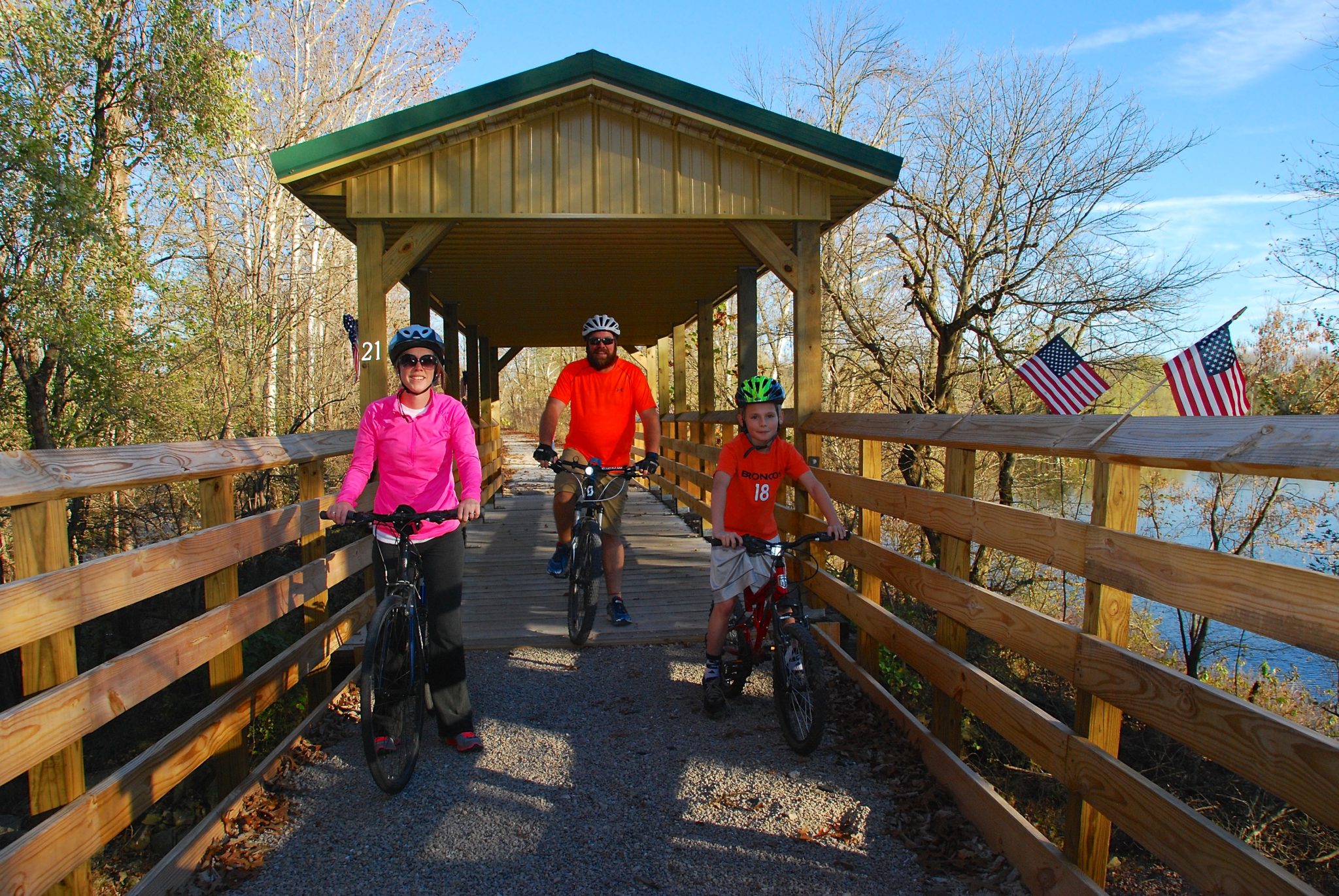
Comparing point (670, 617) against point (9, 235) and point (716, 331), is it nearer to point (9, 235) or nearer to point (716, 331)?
point (9, 235)

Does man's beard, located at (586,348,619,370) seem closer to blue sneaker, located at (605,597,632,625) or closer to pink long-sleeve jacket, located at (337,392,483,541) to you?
blue sneaker, located at (605,597,632,625)

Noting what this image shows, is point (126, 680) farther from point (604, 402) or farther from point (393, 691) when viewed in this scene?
point (604, 402)

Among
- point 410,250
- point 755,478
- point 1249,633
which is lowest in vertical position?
point 1249,633

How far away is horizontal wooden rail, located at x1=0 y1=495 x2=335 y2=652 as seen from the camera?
2.12m

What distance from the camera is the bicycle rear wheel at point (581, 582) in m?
5.48

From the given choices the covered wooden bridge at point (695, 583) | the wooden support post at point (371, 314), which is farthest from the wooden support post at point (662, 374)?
the wooden support post at point (371, 314)

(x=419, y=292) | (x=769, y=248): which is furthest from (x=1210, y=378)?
(x=419, y=292)

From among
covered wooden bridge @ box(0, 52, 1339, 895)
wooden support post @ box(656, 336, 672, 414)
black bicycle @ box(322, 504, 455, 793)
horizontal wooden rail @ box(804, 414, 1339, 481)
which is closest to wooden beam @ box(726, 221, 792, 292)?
covered wooden bridge @ box(0, 52, 1339, 895)

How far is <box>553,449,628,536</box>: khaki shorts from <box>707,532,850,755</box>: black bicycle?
155cm

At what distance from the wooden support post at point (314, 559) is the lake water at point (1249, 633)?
977cm

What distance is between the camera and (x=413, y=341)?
3.82 metres

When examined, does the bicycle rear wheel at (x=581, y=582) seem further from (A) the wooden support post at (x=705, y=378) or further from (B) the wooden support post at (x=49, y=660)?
(A) the wooden support post at (x=705, y=378)

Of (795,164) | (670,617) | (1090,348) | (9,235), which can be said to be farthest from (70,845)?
(1090,348)

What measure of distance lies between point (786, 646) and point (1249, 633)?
34.6 feet
